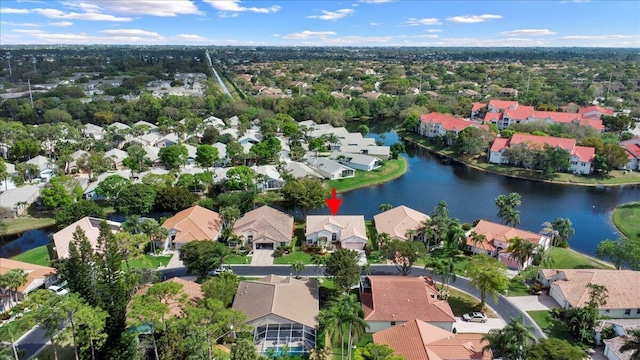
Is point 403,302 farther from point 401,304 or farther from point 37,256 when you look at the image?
point 37,256

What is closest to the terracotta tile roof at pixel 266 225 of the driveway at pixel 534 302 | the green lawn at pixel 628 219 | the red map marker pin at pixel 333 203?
the red map marker pin at pixel 333 203

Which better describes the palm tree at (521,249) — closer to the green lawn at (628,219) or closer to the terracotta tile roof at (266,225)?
the green lawn at (628,219)

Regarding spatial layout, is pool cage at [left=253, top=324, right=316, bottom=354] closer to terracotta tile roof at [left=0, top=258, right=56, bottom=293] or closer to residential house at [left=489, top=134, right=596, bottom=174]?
terracotta tile roof at [left=0, top=258, right=56, bottom=293]

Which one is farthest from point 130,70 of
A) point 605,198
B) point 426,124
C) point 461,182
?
point 605,198

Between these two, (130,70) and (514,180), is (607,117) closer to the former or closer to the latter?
(514,180)

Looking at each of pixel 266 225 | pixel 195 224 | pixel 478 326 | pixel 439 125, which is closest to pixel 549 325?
pixel 478 326

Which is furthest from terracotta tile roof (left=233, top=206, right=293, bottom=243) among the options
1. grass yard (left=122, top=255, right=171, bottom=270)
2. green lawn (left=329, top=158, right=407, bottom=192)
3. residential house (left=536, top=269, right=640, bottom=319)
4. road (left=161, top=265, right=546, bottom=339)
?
residential house (left=536, top=269, right=640, bottom=319)
